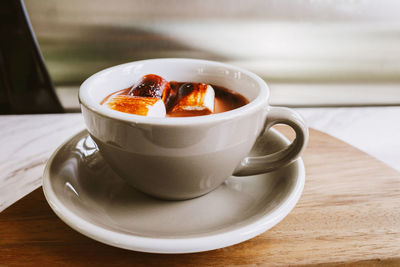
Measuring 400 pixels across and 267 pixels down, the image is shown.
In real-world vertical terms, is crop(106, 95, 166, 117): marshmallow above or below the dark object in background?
above

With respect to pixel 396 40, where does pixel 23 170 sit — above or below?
above

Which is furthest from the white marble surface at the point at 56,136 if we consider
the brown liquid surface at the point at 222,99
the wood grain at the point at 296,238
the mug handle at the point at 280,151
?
the mug handle at the point at 280,151

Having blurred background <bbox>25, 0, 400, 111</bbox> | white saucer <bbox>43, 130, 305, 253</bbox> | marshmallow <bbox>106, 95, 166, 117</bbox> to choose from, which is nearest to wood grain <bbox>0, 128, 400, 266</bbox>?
white saucer <bbox>43, 130, 305, 253</bbox>

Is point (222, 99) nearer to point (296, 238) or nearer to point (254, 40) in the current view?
point (296, 238)

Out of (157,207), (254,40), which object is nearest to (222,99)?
(157,207)

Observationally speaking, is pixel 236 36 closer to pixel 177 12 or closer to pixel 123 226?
pixel 177 12

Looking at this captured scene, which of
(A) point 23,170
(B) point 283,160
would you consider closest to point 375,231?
(B) point 283,160

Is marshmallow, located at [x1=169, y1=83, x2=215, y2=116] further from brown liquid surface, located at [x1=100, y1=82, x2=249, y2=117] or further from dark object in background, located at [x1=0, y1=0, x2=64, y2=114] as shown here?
dark object in background, located at [x1=0, y1=0, x2=64, y2=114]
